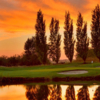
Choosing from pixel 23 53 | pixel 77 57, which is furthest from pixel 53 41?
pixel 23 53

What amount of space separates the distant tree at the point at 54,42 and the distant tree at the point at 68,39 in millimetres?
1779

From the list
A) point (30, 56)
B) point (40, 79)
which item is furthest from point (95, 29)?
point (40, 79)

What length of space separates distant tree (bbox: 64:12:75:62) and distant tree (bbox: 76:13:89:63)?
1.60 m

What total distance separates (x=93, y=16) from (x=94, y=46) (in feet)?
23.5

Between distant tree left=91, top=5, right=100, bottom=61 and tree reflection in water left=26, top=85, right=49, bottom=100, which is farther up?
distant tree left=91, top=5, right=100, bottom=61

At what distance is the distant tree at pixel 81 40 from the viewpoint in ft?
165

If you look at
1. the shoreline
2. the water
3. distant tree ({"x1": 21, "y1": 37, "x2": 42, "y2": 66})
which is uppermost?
distant tree ({"x1": 21, "y1": 37, "x2": 42, "y2": 66})

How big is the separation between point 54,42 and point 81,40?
21.5 feet

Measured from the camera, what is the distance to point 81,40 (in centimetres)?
5153

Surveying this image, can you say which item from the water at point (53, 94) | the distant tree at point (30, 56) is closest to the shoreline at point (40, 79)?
the water at point (53, 94)

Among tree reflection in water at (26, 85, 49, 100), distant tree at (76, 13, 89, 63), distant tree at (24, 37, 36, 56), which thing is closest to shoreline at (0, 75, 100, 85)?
tree reflection in water at (26, 85, 49, 100)

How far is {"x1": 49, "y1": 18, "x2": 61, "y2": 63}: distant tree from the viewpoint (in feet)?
172

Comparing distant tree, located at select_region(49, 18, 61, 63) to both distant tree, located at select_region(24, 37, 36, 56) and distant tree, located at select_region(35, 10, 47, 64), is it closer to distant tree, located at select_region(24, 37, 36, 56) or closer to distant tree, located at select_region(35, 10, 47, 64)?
distant tree, located at select_region(35, 10, 47, 64)

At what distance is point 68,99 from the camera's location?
1228 centimetres
